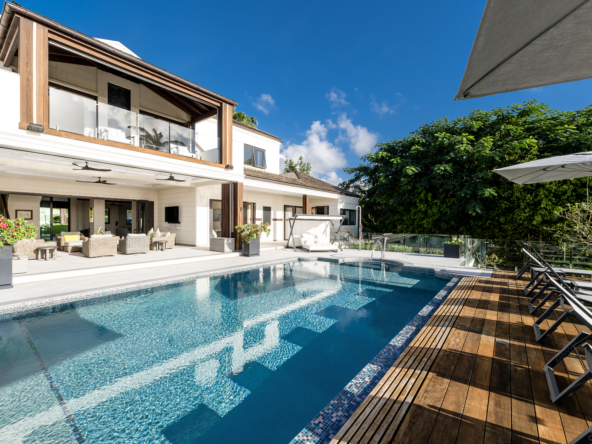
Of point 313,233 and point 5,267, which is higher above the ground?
point 313,233

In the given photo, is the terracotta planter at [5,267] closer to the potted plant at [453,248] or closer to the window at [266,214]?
the window at [266,214]

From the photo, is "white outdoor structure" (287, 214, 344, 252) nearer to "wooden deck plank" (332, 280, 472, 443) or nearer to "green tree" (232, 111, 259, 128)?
"wooden deck plank" (332, 280, 472, 443)

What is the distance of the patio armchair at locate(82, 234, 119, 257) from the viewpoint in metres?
9.46

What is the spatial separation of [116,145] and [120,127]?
710 mm

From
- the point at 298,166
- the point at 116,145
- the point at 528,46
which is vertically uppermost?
the point at 298,166

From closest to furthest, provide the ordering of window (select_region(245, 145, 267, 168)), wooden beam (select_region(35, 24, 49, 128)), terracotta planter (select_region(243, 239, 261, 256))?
wooden beam (select_region(35, 24, 49, 128)) < terracotta planter (select_region(243, 239, 261, 256)) < window (select_region(245, 145, 267, 168))

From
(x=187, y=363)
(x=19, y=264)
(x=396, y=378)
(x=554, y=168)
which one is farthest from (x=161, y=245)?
(x=554, y=168)

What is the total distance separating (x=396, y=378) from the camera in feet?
8.48

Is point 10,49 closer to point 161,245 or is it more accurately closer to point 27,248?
point 27,248

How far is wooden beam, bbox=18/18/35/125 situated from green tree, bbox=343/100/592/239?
50.0 feet

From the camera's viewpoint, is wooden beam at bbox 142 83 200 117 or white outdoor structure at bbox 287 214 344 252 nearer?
wooden beam at bbox 142 83 200 117

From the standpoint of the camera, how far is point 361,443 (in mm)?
1785

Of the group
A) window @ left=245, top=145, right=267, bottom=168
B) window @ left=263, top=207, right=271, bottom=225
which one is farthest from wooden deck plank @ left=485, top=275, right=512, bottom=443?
window @ left=245, top=145, right=267, bottom=168

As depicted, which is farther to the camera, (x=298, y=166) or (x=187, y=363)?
(x=298, y=166)
